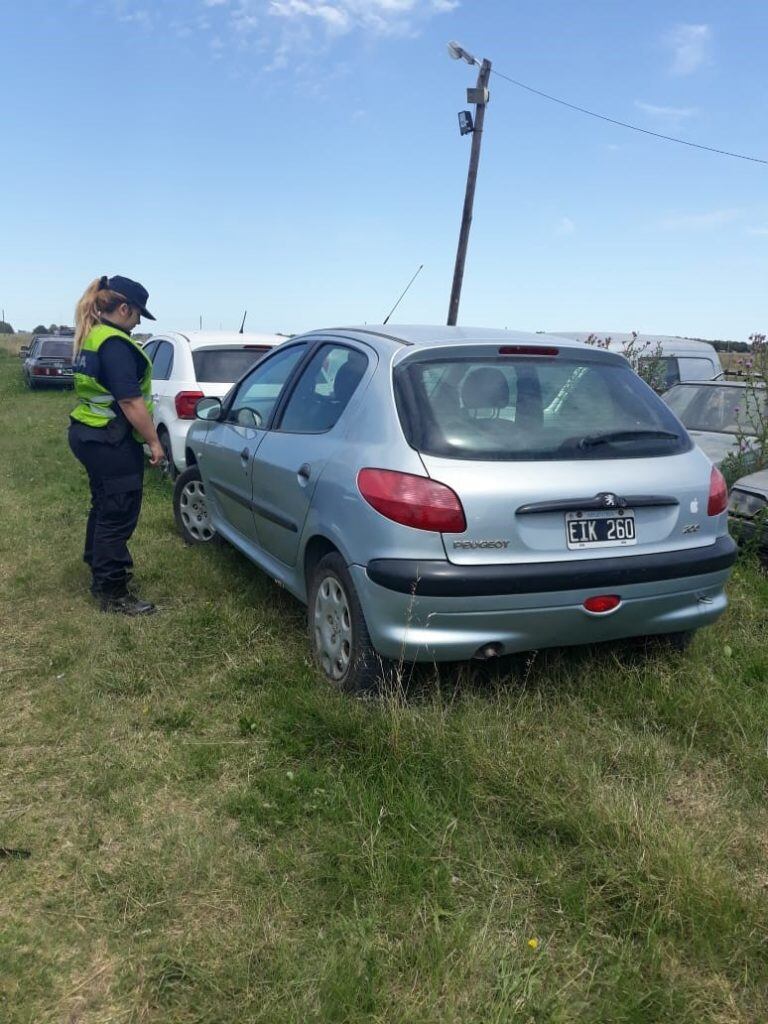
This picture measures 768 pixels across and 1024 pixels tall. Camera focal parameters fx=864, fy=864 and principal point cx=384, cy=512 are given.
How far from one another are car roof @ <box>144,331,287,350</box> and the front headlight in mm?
4694

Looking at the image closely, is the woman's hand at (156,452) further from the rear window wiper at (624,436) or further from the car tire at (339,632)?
the rear window wiper at (624,436)

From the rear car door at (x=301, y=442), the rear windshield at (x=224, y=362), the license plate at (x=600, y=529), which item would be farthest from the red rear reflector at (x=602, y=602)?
the rear windshield at (x=224, y=362)

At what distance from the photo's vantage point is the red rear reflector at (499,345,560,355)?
375cm

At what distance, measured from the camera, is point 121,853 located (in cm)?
273

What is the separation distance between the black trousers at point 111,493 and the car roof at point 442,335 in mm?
1408

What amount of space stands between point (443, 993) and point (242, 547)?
326cm

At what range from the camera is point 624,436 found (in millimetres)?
3621

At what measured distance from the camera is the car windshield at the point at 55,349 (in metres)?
25.3

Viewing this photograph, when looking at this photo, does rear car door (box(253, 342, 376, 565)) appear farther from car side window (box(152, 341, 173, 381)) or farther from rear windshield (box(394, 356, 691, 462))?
car side window (box(152, 341, 173, 381))

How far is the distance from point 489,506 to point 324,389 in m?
1.38

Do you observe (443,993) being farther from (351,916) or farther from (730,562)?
(730,562)

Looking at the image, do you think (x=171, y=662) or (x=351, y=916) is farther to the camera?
(x=171, y=662)

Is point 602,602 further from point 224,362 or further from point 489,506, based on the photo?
point 224,362

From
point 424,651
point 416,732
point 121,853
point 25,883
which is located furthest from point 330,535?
point 25,883
